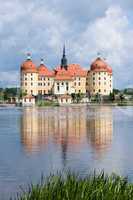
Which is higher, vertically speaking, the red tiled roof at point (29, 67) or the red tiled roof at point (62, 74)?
the red tiled roof at point (29, 67)

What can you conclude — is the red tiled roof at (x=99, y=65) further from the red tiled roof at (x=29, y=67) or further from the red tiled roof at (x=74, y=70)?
the red tiled roof at (x=29, y=67)

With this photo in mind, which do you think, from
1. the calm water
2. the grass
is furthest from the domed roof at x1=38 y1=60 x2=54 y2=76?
the grass

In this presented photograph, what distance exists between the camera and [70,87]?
608ft

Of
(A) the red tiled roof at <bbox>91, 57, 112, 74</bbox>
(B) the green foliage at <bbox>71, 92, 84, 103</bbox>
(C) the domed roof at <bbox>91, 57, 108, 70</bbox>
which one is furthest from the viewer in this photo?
(A) the red tiled roof at <bbox>91, 57, 112, 74</bbox>

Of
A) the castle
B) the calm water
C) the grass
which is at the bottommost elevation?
the calm water

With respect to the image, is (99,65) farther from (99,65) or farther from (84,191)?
(84,191)

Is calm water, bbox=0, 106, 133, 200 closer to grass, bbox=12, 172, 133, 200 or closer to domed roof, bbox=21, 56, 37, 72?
grass, bbox=12, 172, 133, 200

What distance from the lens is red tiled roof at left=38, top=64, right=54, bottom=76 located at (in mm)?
188750

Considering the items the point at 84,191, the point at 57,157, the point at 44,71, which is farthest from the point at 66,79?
the point at 84,191

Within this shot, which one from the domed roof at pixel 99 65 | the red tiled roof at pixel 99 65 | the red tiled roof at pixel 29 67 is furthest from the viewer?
the red tiled roof at pixel 99 65

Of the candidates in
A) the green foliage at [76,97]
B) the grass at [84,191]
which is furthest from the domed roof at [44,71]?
the grass at [84,191]

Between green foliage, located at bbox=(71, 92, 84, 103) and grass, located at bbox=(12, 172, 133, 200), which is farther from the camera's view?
green foliage, located at bbox=(71, 92, 84, 103)

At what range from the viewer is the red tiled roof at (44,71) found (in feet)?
619

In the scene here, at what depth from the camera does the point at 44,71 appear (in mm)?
190500
